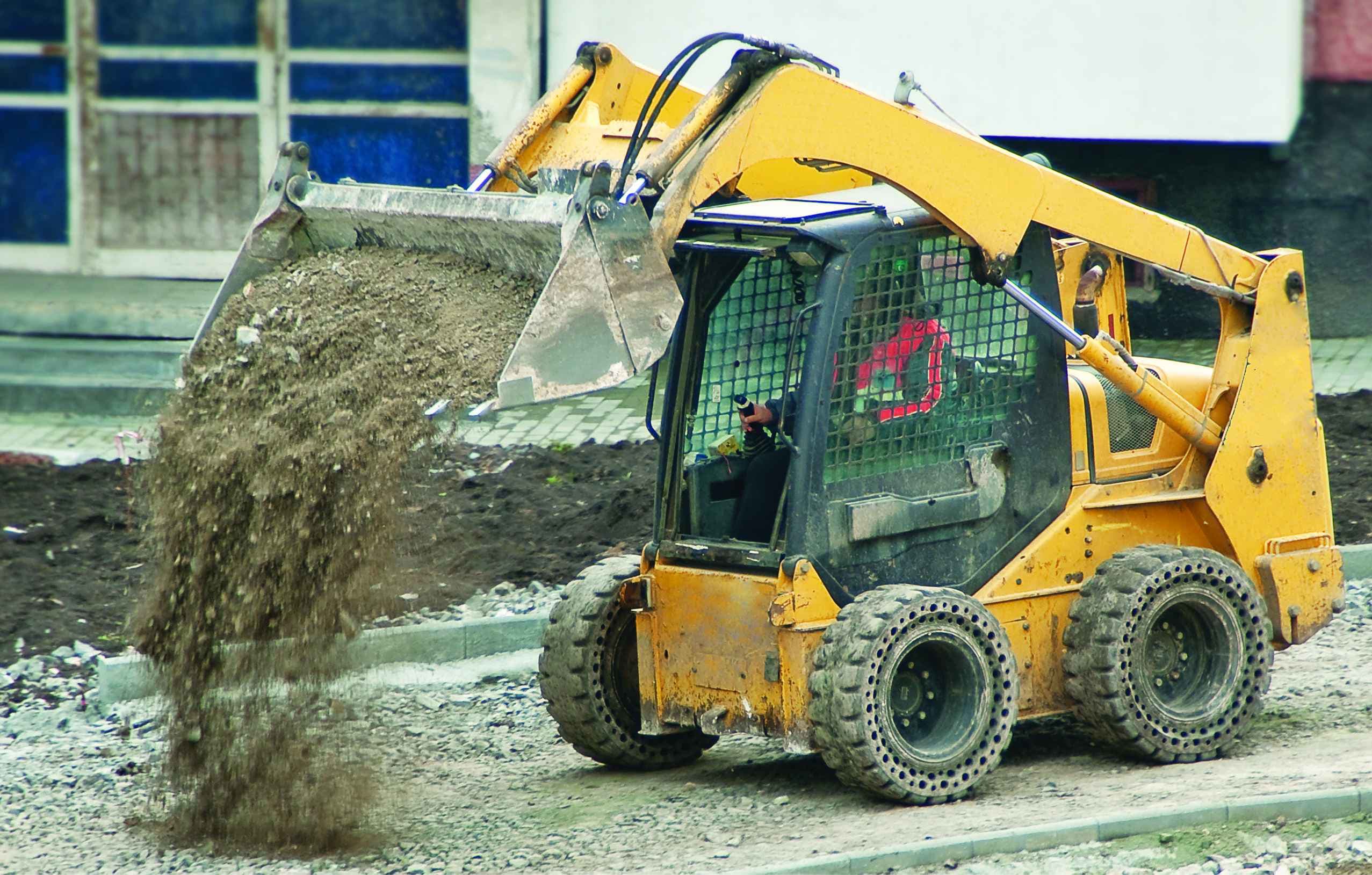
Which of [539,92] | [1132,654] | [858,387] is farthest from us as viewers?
[539,92]

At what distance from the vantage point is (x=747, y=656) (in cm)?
632

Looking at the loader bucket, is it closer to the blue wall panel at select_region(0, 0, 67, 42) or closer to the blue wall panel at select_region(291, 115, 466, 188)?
the blue wall panel at select_region(291, 115, 466, 188)

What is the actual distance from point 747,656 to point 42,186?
1108 centimetres

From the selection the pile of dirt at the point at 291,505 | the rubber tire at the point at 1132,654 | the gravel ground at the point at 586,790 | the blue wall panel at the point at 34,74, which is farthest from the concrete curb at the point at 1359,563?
the blue wall panel at the point at 34,74

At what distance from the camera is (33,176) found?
15.5m

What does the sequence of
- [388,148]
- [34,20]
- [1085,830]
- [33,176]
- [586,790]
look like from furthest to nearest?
[33,176]
[34,20]
[388,148]
[586,790]
[1085,830]

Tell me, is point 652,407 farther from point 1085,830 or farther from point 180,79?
point 180,79

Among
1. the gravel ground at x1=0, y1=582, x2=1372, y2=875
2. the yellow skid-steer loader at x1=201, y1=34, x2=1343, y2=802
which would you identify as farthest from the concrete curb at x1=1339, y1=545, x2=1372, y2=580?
the yellow skid-steer loader at x1=201, y1=34, x2=1343, y2=802

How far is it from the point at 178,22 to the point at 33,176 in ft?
5.89

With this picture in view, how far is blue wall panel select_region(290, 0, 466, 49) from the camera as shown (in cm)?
1485

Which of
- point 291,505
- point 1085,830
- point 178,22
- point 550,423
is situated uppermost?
point 178,22

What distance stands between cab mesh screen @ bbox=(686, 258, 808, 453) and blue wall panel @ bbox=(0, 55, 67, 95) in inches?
411

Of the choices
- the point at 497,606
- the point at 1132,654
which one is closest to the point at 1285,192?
the point at 497,606

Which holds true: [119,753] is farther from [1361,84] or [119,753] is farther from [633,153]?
[1361,84]
